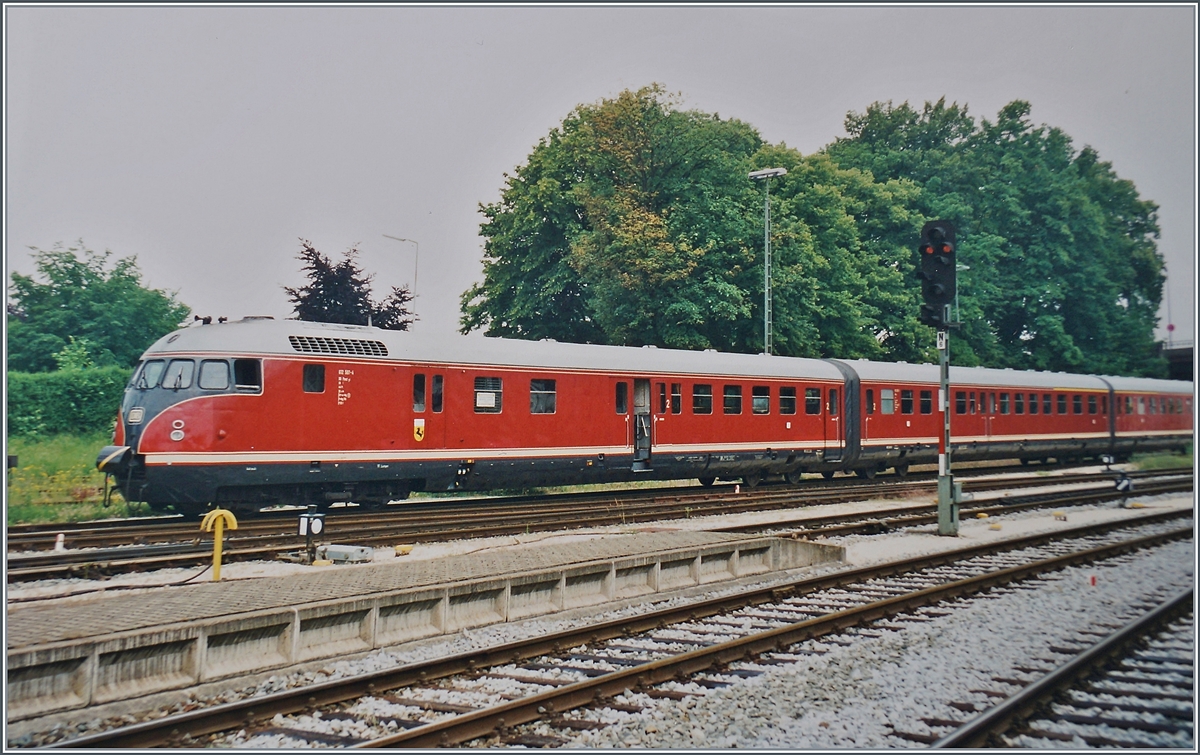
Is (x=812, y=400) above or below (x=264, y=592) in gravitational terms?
above

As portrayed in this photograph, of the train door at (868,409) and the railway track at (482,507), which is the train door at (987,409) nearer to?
the railway track at (482,507)

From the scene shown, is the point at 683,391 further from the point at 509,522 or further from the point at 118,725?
the point at 118,725

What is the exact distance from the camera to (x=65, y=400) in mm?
18359

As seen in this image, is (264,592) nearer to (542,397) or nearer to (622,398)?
(542,397)

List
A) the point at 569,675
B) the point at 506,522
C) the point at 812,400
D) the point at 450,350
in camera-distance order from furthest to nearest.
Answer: the point at 812,400 < the point at 450,350 < the point at 506,522 < the point at 569,675

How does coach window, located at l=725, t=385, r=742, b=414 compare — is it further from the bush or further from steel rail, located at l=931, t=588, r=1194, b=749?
steel rail, located at l=931, t=588, r=1194, b=749

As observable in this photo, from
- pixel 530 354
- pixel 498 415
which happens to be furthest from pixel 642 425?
pixel 498 415

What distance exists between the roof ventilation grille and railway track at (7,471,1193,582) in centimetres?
306

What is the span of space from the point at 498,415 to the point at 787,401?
937cm

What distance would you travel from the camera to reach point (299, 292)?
83.4 feet

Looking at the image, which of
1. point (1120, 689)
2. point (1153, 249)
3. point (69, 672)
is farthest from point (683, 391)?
point (69, 672)

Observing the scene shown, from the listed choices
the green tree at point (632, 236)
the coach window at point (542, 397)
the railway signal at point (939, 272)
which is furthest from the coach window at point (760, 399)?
the railway signal at point (939, 272)

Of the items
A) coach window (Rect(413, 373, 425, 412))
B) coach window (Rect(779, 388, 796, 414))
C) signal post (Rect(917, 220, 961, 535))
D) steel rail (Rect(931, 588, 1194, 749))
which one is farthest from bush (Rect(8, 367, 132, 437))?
steel rail (Rect(931, 588, 1194, 749))

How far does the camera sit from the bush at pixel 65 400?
675 inches
